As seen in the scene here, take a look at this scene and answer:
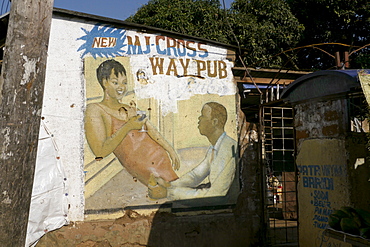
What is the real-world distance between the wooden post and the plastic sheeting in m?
3.62

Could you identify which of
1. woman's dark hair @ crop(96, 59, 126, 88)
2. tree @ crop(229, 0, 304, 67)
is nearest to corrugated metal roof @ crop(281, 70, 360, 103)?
woman's dark hair @ crop(96, 59, 126, 88)

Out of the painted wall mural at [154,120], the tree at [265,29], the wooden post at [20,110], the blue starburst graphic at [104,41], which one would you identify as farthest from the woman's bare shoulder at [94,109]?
the tree at [265,29]

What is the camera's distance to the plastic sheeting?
6691 mm

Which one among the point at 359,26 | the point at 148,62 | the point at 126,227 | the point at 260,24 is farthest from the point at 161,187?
the point at 359,26

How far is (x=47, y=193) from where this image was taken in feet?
22.5

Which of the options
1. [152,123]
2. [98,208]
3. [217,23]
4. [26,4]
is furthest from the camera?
[217,23]

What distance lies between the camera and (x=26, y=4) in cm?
341

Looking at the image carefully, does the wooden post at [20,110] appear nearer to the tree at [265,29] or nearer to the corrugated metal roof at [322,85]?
the corrugated metal roof at [322,85]

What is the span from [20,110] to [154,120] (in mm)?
4576


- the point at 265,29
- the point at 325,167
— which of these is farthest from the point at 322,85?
the point at 265,29

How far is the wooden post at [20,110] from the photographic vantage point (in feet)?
10.4

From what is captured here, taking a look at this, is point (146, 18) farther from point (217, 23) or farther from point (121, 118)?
point (121, 118)

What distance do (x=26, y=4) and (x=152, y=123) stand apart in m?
4.56

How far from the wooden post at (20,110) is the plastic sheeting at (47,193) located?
3.62 meters
